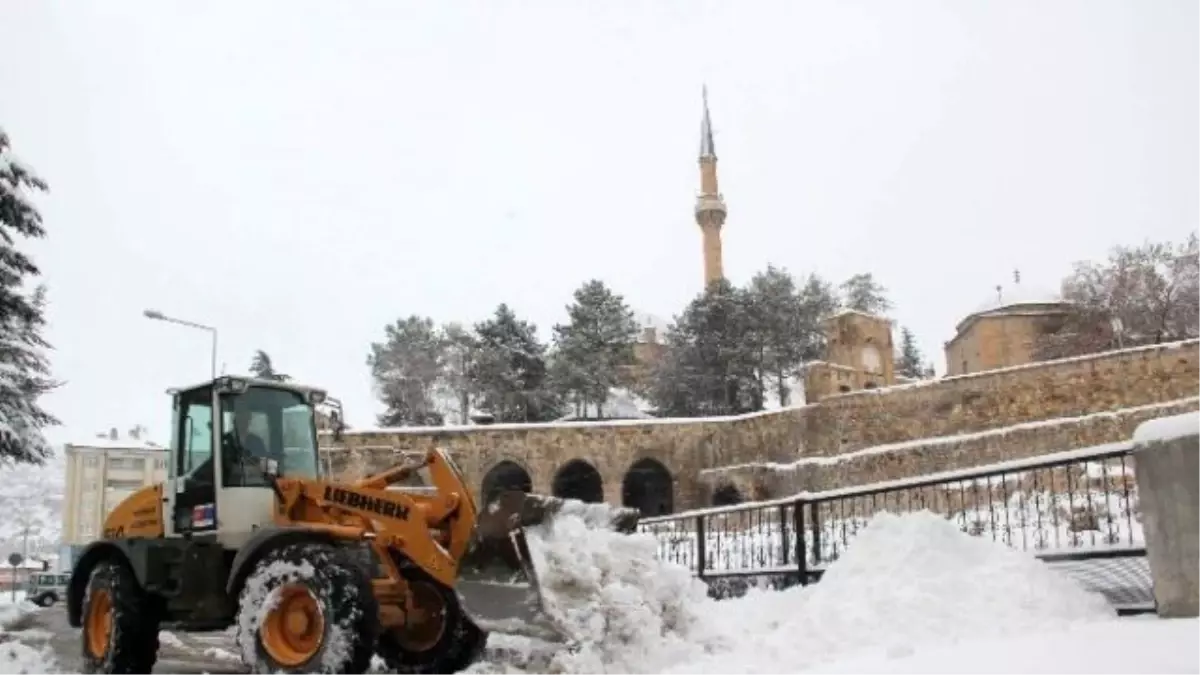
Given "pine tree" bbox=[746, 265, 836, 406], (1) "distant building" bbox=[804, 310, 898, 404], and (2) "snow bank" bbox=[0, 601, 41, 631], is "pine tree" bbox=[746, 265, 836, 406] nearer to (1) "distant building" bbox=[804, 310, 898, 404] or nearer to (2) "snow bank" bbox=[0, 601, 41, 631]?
(1) "distant building" bbox=[804, 310, 898, 404]

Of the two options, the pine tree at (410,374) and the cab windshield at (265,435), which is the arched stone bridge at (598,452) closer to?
the pine tree at (410,374)

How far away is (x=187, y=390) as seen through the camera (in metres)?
8.02

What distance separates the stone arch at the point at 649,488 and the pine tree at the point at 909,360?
23524mm

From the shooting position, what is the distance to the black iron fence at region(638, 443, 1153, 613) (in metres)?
6.91

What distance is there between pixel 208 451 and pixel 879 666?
5.33 m

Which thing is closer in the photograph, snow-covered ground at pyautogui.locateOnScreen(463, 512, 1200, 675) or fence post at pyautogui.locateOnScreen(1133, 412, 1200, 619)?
fence post at pyautogui.locateOnScreen(1133, 412, 1200, 619)

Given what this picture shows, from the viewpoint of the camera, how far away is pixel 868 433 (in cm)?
3164

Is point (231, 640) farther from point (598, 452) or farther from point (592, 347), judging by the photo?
point (592, 347)

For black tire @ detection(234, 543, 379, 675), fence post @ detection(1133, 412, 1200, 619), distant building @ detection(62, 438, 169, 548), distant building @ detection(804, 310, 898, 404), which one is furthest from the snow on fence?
distant building @ detection(62, 438, 169, 548)

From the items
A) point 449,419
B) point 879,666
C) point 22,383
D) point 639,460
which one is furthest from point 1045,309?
point 879,666

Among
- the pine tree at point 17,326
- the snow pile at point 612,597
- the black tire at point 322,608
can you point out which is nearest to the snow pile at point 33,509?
the pine tree at point 17,326

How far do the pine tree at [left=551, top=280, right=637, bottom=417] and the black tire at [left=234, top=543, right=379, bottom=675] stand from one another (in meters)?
35.7

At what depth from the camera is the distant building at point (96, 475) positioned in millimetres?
58938

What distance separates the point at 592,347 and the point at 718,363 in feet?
18.5
